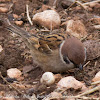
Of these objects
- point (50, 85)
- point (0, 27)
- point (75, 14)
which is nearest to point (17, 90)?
point (50, 85)

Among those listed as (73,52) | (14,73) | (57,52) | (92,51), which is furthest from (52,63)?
(92,51)

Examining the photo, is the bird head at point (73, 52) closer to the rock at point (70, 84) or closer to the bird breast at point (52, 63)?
the bird breast at point (52, 63)

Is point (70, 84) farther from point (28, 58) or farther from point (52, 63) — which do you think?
point (28, 58)

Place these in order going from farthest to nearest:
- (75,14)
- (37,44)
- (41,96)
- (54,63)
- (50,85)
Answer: (75,14)
(37,44)
(54,63)
(50,85)
(41,96)

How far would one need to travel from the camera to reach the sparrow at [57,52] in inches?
169

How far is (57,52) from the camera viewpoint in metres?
4.68

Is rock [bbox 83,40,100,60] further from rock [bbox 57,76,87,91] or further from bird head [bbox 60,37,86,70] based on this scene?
rock [bbox 57,76,87,91]

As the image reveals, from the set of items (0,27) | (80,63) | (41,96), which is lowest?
(41,96)

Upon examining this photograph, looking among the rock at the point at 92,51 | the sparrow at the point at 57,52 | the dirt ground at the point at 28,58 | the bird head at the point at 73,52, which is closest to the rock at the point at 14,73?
the dirt ground at the point at 28,58

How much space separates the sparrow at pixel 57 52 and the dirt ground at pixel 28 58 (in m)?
0.22

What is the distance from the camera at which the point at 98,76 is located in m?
4.08

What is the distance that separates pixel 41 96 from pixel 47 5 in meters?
3.90

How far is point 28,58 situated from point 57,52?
0.96 metres

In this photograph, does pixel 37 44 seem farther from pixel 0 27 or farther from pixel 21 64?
pixel 0 27
